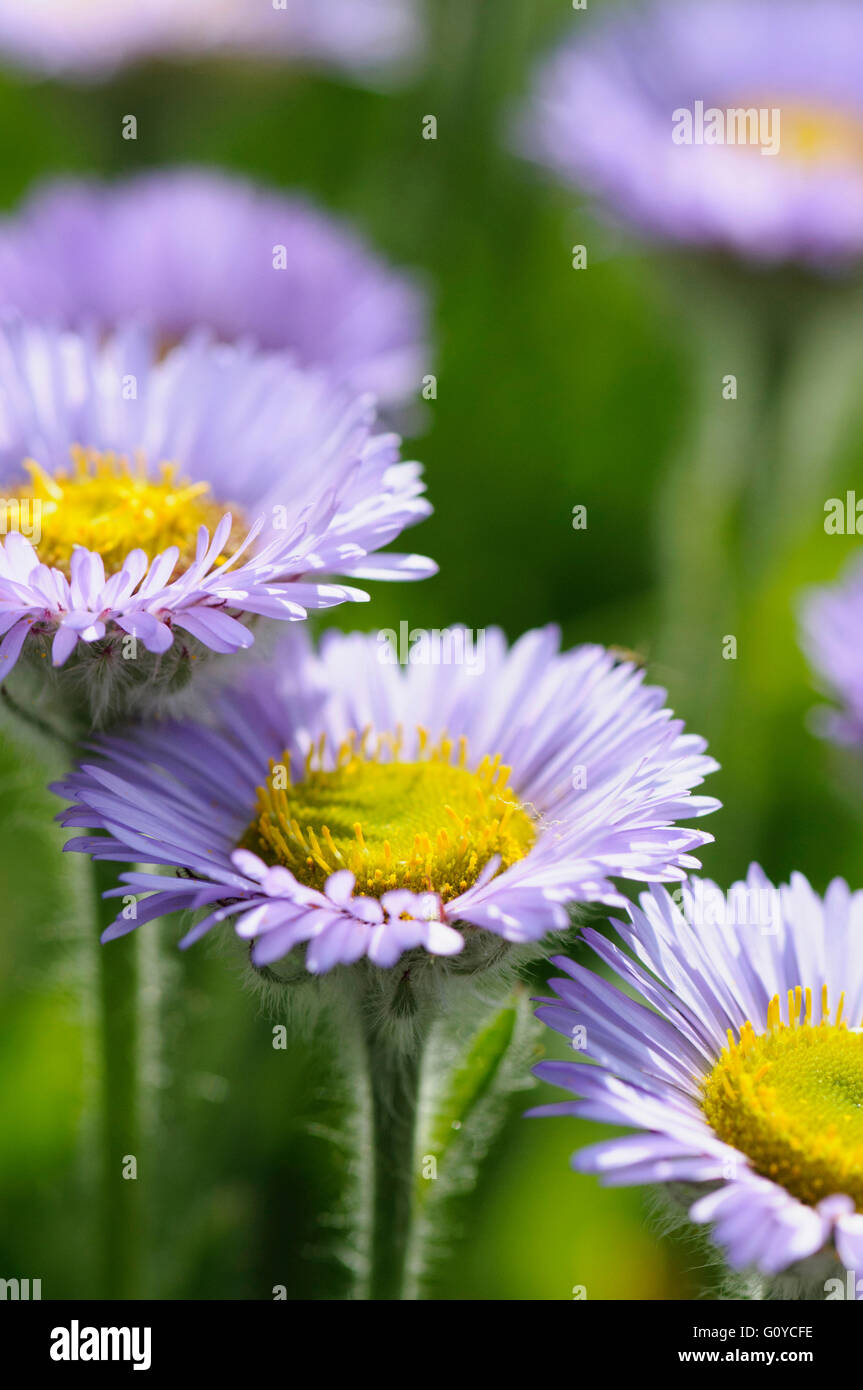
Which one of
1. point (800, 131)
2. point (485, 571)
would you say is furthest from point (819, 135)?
point (485, 571)

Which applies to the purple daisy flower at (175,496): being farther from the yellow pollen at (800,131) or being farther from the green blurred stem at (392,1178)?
the yellow pollen at (800,131)

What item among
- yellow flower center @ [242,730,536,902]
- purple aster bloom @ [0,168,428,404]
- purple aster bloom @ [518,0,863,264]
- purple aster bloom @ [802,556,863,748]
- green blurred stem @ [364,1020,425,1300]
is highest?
purple aster bloom @ [518,0,863,264]

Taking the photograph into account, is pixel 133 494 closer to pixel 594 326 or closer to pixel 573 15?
pixel 594 326

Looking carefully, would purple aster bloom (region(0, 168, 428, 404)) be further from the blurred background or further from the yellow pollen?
the yellow pollen

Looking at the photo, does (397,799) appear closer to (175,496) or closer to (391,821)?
(391,821)

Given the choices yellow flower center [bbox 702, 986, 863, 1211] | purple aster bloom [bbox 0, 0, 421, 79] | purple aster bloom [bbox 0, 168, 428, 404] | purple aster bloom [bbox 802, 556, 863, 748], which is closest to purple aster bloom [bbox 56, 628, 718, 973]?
yellow flower center [bbox 702, 986, 863, 1211]

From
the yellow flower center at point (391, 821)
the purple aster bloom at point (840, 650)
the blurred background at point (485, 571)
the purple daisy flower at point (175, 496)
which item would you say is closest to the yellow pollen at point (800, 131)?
the blurred background at point (485, 571)
